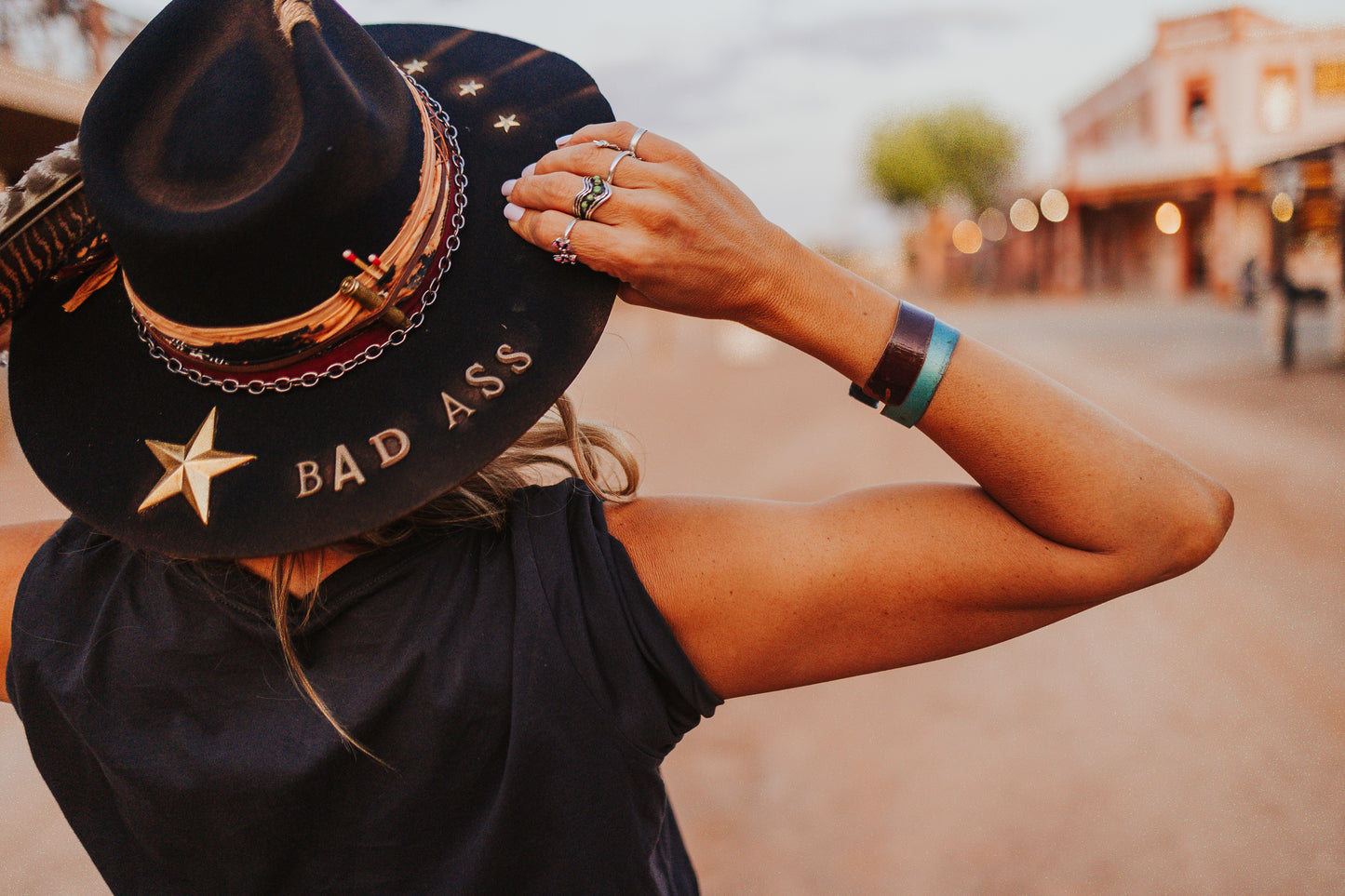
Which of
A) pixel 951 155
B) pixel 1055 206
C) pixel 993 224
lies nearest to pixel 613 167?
pixel 1055 206

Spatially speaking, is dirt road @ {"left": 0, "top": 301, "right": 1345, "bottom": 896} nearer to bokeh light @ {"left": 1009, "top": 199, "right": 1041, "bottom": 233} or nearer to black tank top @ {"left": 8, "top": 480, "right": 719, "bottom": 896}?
black tank top @ {"left": 8, "top": 480, "right": 719, "bottom": 896}

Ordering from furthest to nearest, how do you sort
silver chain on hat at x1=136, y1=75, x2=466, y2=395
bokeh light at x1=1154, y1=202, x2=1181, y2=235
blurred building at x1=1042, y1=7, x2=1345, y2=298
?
bokeh light at x1=1154, y1=202, x2=1181, y2=235
blurred building at x1=1042, y1=7, x2=1345, y2=298
silver chain on hat at x1=136, y1=75, x2=466, y2=395

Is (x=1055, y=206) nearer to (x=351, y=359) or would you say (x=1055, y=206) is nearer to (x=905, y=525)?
(x=905, y=525)

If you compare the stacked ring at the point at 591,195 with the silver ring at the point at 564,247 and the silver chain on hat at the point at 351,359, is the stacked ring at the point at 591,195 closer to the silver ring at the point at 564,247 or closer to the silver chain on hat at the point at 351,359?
the silver ring at the point at 564,247

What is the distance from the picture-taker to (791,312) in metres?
1.10

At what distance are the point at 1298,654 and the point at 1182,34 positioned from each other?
3314 centimetres

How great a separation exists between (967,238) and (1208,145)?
43.5 ft

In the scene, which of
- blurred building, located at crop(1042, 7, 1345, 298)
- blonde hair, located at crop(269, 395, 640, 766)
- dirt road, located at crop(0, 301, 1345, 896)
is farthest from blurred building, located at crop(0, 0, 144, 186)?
blurred building, located at crop(1042, 7, 1345, 298)

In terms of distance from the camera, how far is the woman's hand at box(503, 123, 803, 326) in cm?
100

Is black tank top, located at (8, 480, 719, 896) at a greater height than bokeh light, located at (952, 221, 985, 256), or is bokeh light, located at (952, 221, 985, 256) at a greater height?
black tank top, located at (8, 480, 719, 896)

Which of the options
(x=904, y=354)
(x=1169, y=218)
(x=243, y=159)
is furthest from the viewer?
(x=1169, y=218)

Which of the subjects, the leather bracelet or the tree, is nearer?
the leather bracelet

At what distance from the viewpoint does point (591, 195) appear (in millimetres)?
1012

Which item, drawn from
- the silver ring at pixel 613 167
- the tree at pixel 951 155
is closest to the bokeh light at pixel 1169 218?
the tree at pixel 951 155
